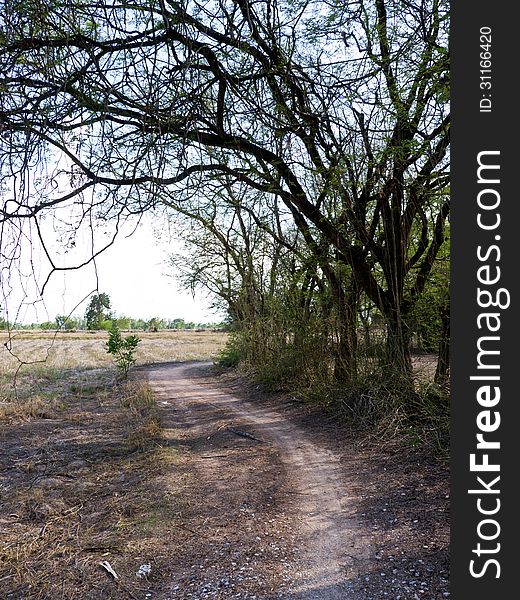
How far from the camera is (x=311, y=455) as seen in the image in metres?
6.18

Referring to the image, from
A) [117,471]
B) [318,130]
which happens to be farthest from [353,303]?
[117,471]

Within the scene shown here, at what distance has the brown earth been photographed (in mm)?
3355

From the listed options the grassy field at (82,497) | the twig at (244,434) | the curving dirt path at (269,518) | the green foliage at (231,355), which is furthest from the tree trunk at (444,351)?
the green foliage at (231,355)

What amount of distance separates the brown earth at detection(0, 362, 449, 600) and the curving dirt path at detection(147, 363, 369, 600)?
0.04 ft

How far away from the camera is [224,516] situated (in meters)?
4.42

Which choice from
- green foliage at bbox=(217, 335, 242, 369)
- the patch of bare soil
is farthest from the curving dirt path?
green foliage at bbox=(217, 335, 242, 369)

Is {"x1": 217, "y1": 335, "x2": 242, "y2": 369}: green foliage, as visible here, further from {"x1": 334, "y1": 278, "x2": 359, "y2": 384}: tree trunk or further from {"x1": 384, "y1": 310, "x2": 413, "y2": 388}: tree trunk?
{"x1": 384, "y1": 310, "x2": 413, "y2": 388}: tree trunk

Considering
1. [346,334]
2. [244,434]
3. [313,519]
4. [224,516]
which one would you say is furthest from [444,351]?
[224,516]

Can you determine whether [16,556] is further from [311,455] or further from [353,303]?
[353,303]

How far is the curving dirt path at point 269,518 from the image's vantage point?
10.8 ft

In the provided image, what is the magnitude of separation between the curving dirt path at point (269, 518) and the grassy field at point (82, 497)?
0.87 ft

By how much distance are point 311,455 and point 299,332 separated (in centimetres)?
457

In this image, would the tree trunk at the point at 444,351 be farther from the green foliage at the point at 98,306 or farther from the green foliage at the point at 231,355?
the green foliage at the point at 231,355

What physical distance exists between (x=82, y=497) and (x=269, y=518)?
83.8 inches
